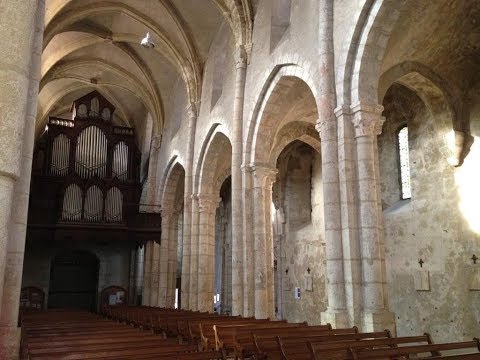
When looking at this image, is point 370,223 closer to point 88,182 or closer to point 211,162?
point 211,162

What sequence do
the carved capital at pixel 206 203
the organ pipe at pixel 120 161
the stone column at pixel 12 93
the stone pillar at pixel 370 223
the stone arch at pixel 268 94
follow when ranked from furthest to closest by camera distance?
the organ pipe at pixel 120 161
the carved capital at pixel 206 203
the stone arch at pixel 268 94
the stone pillar at pixel 370 223
the stone column at pixel 12 93

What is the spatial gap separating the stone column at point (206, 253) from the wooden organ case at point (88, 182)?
5.15 meters

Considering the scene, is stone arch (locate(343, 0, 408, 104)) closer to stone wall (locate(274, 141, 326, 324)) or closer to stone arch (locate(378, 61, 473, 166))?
stone arch (locate(378, 61, 473, 166))

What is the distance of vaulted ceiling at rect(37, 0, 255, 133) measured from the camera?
59.6 feet

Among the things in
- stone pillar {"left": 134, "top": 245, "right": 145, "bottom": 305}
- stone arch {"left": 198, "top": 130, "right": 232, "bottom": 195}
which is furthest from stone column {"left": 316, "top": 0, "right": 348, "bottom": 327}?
stone pillar {"left": 134, "top": 245, "right": 145, "bottom": 305}

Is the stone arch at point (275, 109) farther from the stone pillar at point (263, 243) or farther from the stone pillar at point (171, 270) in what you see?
the stone pillar at point (171, 270)

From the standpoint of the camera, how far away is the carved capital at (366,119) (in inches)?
376

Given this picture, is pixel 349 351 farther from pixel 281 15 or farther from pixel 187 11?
pixel 187 11

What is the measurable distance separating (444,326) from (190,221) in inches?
420

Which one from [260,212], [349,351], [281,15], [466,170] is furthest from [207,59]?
[349,351]

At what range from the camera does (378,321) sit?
340 inches

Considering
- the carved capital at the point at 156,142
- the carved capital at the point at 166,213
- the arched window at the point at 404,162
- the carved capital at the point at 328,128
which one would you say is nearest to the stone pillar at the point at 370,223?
the carved capital at the point at 328,128

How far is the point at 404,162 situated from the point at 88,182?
16121 mm

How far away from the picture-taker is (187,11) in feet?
63.4
